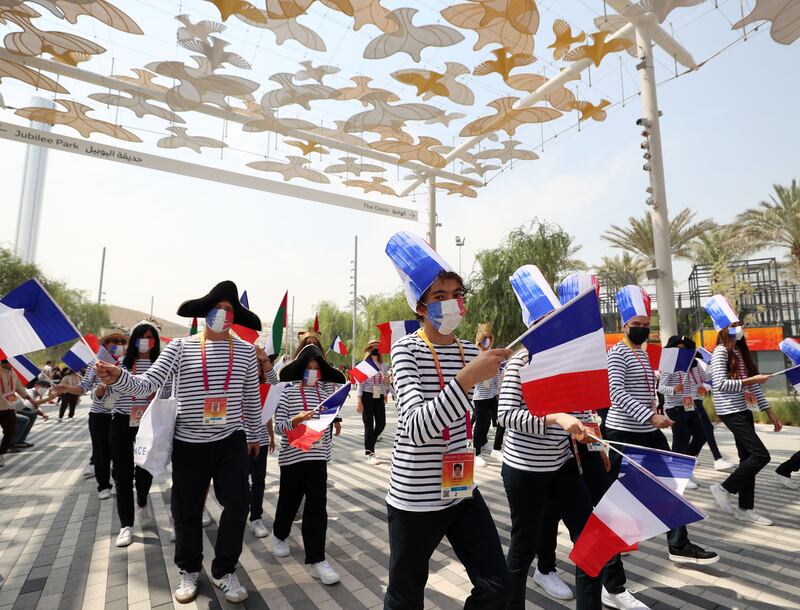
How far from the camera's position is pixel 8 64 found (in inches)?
390

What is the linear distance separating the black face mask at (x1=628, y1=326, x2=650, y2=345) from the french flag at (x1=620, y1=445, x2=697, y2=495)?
1.54m

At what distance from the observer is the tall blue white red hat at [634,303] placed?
4.45 metres

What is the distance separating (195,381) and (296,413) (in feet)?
3.61

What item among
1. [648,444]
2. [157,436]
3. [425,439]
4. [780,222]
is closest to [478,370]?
[425,439]

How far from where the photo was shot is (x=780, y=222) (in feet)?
82.3

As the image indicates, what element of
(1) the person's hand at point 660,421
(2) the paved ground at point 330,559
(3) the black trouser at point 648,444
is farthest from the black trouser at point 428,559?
(3) the black trouser at point 648,444

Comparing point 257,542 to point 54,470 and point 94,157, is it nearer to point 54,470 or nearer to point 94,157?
point 54,470

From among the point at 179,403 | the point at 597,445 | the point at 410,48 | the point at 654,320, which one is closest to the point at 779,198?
the point at 654,320

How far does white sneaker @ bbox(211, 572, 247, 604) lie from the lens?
3375 millimetres

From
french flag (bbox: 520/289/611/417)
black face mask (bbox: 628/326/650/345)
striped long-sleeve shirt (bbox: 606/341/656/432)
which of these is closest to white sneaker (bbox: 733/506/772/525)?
striped long-sleeve shirt (bbox: 606/341/656/432)

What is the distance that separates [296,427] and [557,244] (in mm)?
21605

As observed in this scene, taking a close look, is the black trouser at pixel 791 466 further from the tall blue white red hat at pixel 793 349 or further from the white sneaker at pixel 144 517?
the white sneaker at pixel 144 517

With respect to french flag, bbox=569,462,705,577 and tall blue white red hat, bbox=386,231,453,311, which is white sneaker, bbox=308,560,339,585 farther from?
tall blue white red hat, bbox=386,231,453,311

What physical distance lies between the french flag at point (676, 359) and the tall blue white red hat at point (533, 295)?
405 cm
